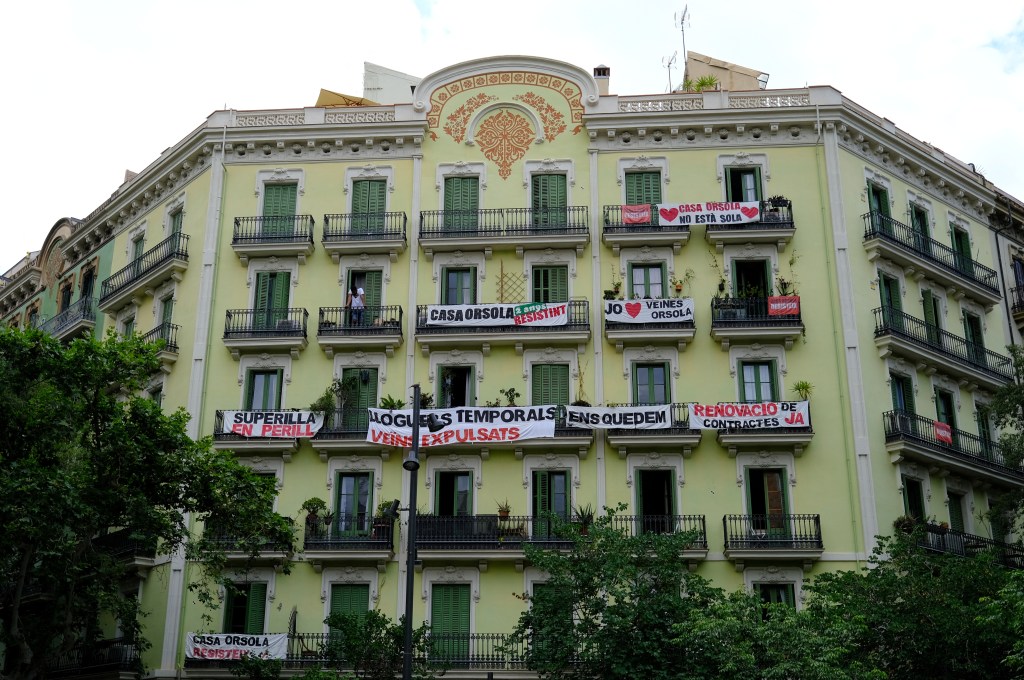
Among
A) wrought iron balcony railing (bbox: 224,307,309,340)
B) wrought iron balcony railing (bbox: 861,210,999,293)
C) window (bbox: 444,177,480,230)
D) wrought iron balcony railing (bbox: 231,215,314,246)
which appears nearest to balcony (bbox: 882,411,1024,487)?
wrought iron balcony railing (bbox: 861,210,999,293)

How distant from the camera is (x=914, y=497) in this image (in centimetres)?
3462

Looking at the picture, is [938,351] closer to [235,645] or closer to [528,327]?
[528,327]

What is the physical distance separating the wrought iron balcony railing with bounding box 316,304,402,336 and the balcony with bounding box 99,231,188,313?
5.43 m

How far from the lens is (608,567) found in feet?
91.1

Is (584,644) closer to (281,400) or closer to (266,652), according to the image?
(266,652)

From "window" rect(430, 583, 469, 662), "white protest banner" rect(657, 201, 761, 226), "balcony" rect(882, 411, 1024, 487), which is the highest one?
"white protest banner" rect(657, 201, 761, 226)

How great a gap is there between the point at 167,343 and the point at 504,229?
11.2 metres

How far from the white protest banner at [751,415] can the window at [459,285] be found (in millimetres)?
7851

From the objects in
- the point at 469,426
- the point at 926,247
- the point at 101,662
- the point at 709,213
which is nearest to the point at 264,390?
the point at 469,426

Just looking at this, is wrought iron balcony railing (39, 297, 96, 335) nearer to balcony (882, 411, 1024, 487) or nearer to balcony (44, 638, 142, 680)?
balcony (44, 638, 142, 680)

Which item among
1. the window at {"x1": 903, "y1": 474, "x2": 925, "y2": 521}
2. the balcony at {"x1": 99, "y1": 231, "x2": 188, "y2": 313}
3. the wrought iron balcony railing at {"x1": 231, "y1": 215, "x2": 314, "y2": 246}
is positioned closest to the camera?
the window at {"x1": 903, "y1": 474, "x2": 925, "y2": 521}

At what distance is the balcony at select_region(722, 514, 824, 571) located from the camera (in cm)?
3222

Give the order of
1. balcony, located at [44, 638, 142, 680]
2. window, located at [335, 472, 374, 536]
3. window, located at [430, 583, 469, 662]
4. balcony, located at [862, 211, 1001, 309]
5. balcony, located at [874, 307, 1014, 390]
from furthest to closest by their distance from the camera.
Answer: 1. balcony, located at [862, 211, 1001, 309]
2. balcony, located at [874, 307, 1014, 390]
3. window, located at [335, 472, 374, 536]
4. balcony, located at [44, 638, 142, 680]
5. window, located at [430, 583, 469, 662]

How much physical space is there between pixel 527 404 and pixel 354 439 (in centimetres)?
519
